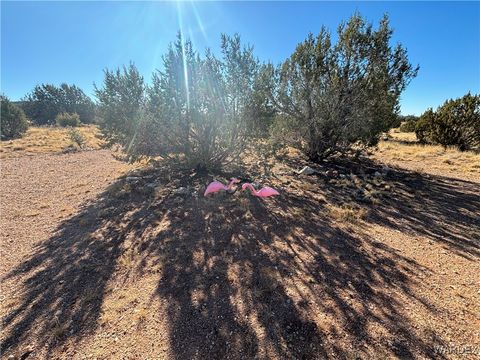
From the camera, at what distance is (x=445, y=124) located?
1742cm

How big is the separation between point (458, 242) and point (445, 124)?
55.0 feet

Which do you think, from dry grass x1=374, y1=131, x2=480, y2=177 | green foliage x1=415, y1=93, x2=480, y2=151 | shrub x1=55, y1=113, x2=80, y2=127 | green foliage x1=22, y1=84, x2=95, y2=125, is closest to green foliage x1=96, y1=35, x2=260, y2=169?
dry grass x1=374, y1=131, x2=480, y2=177

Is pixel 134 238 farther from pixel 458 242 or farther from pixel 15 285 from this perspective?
pixel 458 242

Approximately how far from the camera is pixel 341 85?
34.1ft

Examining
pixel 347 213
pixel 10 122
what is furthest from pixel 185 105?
pixel 10 122

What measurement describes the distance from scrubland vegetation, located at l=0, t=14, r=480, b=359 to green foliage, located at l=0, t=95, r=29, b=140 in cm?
1364

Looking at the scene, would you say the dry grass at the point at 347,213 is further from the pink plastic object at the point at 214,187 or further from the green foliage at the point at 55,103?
the green foliage at the point at 55,103

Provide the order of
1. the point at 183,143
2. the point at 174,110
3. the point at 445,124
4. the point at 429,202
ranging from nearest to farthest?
the point at 429,202 < the point at 174,110 < the point at 183,143 < the point at 445,124

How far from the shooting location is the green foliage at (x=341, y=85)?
10117mm

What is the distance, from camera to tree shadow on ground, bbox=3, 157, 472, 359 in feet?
9.78

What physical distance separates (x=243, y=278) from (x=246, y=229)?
1.65 m

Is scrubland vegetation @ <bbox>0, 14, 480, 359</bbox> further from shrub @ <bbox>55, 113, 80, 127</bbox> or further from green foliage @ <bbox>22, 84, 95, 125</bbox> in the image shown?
green foliage @ <bbox>22, 84, 95, 125</bbox>

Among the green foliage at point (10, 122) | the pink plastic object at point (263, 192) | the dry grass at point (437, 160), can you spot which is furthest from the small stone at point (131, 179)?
the green foliage at point (10, 122)

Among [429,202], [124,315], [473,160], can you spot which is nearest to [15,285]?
[124,315]
